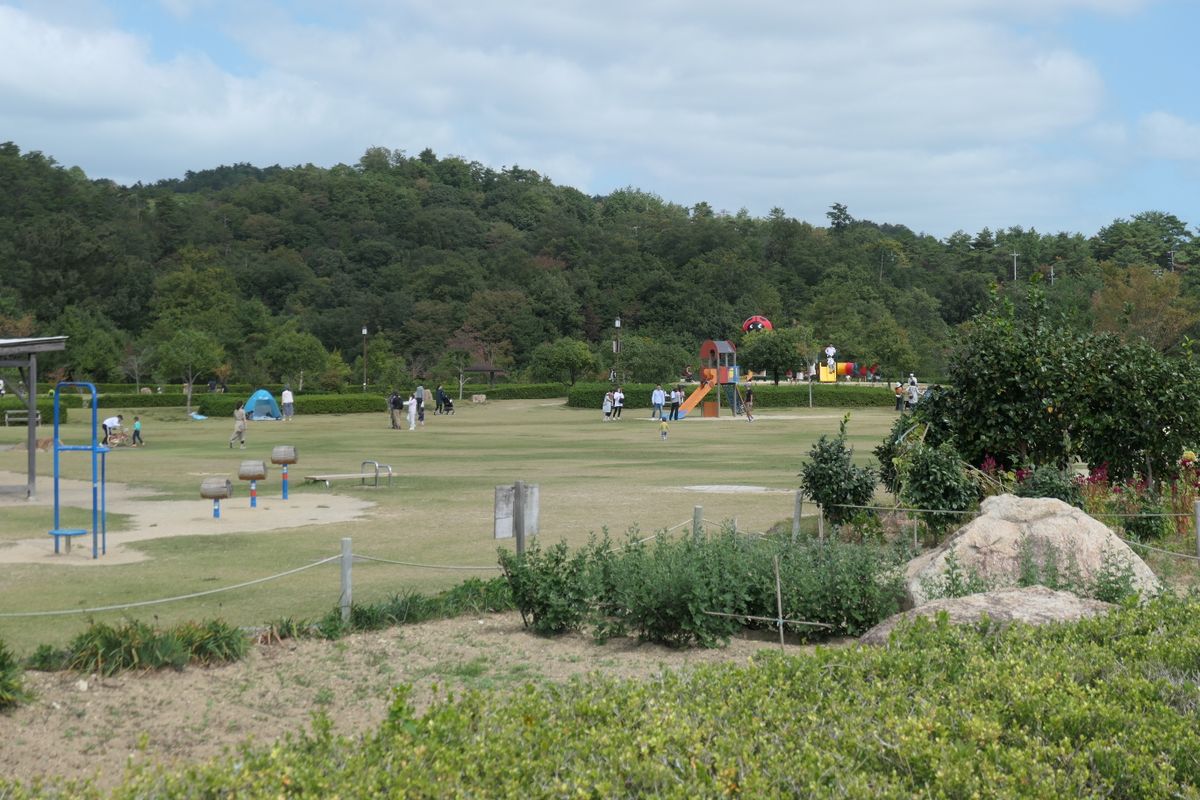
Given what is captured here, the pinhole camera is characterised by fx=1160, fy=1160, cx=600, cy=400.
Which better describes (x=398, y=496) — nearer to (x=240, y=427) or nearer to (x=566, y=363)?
(x=240, y=427)

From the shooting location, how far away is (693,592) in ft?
28.7

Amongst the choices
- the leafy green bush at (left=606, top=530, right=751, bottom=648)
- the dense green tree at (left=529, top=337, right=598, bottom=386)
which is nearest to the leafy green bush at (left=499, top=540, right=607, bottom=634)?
the leafy green bush at (left=606, top=530, right=751, bottom=648)

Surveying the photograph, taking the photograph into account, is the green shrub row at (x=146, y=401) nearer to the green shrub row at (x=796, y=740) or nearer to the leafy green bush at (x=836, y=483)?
the leafy green bush at (x=836, y=483)

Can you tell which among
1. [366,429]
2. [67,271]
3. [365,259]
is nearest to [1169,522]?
[366,429]

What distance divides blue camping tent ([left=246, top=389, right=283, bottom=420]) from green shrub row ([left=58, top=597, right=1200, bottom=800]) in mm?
45357

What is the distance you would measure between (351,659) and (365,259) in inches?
3958

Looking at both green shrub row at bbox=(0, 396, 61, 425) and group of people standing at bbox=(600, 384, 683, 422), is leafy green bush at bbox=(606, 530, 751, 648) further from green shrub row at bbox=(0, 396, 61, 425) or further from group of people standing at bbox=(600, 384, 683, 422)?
green shrub row at bbox=(0, 396, 61, 425)

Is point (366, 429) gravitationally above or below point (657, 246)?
below

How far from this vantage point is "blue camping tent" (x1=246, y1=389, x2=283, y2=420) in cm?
4903

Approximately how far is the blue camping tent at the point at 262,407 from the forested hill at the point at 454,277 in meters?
10.6

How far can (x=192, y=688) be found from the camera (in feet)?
24.7

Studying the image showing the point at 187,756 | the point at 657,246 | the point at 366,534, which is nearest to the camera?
the point at 187,756

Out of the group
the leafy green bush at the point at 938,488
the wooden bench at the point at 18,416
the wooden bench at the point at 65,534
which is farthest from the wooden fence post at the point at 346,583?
the wooden bench at the point at 18,416

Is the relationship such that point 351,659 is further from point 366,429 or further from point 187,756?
point 366,429
